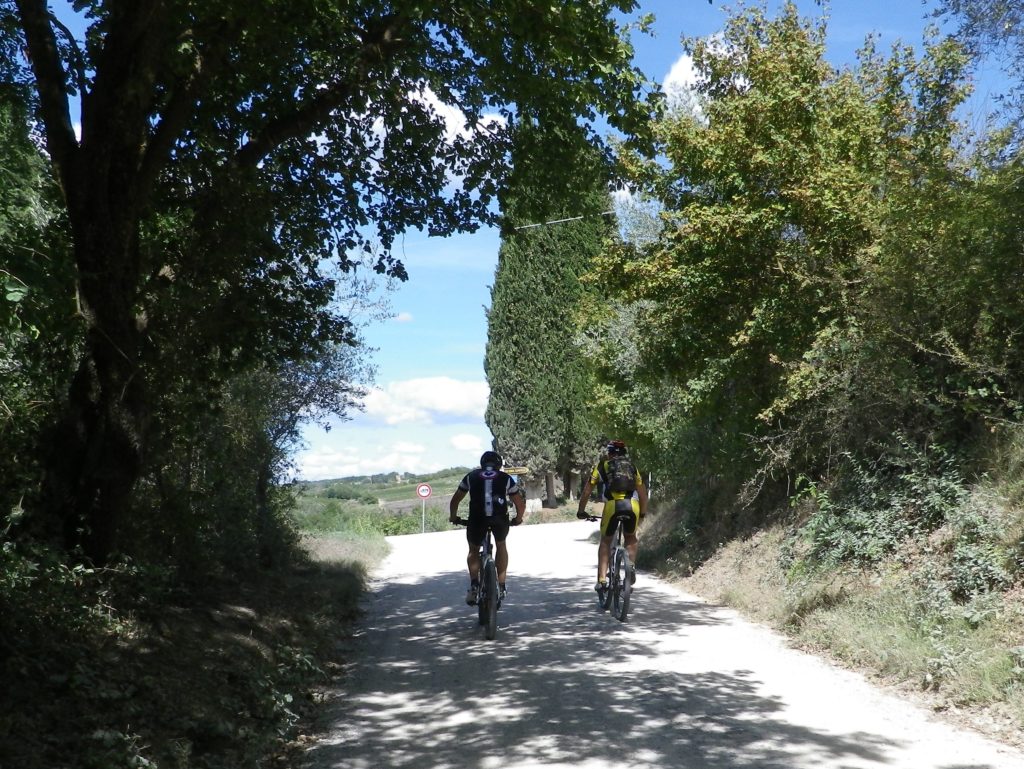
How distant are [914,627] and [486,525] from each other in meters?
4.77

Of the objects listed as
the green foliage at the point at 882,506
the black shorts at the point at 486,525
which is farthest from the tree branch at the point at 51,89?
the green foliage at the point at 882,506

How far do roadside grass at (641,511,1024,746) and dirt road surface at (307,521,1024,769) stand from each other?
0.30m

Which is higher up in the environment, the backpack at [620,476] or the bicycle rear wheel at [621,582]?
the backpack at [620,476]

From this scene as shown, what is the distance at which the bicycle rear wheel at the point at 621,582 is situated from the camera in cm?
1159

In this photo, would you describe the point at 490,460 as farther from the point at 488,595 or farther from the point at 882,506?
the point at 882,506

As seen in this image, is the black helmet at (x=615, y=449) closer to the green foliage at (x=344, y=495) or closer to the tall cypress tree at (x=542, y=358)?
the green foliage at (x=344, y=495)

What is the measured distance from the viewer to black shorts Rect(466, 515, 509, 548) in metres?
11.4

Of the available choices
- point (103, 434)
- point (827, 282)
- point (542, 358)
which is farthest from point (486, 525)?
point (542, 358)

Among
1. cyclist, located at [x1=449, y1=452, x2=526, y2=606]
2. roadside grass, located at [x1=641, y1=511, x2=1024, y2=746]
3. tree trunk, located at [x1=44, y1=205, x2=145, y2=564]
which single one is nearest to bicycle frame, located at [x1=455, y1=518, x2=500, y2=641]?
cyclist, located at [x1=449, y1=452, x2=526, y2=606]

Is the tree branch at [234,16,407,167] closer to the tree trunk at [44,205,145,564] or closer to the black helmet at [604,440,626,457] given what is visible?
the tree trunk at [44,205,145,564]

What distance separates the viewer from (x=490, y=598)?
10859mm

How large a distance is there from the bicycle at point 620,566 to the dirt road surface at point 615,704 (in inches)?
9.2

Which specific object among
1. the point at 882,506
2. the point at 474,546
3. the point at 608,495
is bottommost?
the point at 474,546

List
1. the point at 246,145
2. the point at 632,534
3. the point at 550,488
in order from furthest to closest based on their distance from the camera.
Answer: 1. the point at 550,488
2. the point at 632,534
3. the point at 246,145
